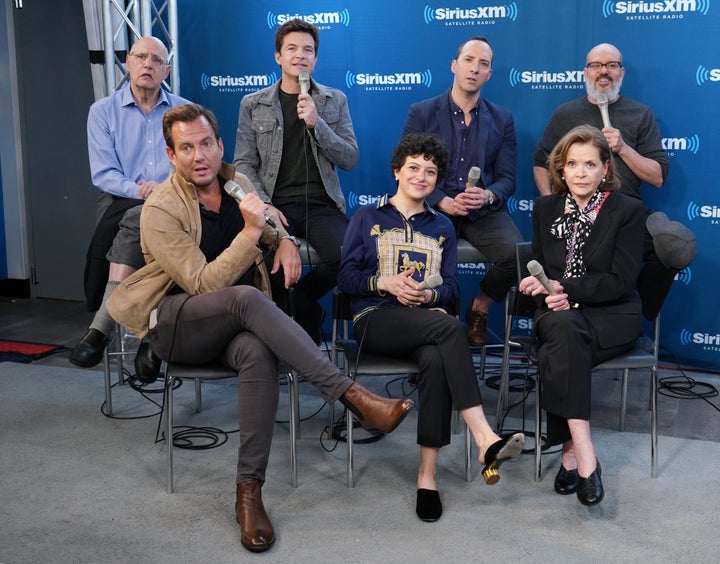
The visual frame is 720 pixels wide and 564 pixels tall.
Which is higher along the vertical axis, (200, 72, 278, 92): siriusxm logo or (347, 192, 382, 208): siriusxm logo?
(200, 72, 278, 92): siriusxm logo

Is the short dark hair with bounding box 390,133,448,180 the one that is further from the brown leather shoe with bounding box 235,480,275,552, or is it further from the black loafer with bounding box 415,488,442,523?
the brown leather shoe with bounding box 235,480,275,552

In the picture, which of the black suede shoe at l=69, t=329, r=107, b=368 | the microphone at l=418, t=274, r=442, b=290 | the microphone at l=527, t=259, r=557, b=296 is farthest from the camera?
the black suede shoe at l=69, t=329, r=107, b=368

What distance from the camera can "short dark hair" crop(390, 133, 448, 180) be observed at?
10.6 feet

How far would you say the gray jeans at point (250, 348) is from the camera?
2805 mm

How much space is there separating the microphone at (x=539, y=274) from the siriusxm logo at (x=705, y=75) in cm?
202

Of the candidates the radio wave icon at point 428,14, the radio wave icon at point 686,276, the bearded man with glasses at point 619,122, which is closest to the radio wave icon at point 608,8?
the bearded man with glasses at point 619,122

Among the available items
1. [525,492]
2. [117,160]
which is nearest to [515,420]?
[525,492]

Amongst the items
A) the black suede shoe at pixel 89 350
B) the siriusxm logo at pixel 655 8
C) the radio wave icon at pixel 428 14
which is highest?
the radio wave icon at pixel 428 14

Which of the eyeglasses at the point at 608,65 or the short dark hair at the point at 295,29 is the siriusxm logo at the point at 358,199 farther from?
the eyeglasses at the point at 608,65

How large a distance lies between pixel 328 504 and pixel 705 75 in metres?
2.96

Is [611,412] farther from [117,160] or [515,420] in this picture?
[117,160]

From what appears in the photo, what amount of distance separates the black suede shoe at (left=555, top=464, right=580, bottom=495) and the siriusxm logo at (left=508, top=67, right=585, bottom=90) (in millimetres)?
2354

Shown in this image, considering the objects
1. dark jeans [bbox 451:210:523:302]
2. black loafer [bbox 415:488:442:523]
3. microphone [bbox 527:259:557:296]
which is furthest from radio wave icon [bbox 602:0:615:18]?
black loafer [bbox 415:488:442:523]

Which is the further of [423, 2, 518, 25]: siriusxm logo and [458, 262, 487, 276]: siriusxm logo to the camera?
[458, 262, 487, 276]: siriusxm logo
